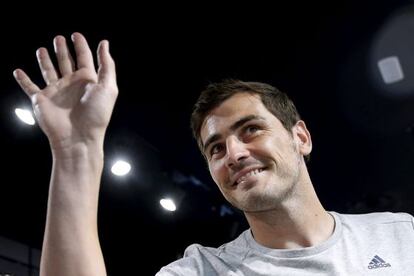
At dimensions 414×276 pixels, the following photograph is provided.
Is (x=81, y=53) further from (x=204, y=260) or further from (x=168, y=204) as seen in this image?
(x=168, y=204)

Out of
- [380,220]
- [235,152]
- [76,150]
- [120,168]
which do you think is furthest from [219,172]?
[120,168]

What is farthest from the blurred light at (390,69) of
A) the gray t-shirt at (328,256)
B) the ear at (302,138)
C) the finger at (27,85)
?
the finger at (27,85)

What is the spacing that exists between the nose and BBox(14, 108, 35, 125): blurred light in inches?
108

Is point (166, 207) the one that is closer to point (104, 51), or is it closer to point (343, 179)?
point (343, 179)

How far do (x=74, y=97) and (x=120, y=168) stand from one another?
3.96m

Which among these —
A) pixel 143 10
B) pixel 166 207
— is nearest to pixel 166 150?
pixel 166 207

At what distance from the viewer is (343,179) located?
5.43 meters

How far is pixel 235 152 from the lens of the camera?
150 cm

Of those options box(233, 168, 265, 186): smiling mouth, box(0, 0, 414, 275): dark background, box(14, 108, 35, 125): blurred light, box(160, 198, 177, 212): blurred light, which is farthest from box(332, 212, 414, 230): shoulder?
box(160, 198, 177, 212): blurred light

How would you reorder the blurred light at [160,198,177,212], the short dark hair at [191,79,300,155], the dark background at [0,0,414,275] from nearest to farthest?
1. the short dark hair at [191,79,300,155]
2. the dark background at [0,0,414,275]
3. the blurred light at [160,198,177,212]

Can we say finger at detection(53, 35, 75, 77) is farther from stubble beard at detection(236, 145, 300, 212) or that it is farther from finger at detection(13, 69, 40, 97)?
stubble beard at detection(236, 145, 300, 212)

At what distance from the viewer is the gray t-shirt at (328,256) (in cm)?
135

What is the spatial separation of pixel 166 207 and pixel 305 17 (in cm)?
308

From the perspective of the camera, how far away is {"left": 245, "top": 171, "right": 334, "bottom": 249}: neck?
1483mm
